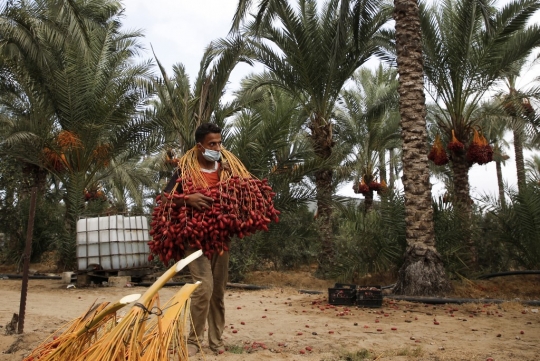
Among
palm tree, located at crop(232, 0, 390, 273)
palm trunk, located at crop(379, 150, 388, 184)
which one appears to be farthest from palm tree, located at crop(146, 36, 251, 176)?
palm trunk, located at crop(379, 150, 388, 184)

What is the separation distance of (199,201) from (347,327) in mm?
2878

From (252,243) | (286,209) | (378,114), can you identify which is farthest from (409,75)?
(378,114)

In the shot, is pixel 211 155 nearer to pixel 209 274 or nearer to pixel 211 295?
pixel 209 274

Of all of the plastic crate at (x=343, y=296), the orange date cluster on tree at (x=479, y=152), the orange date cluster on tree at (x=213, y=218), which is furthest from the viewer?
the orange date cluster on tree at (x=479, y=152)

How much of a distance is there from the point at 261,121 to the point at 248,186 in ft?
27.0

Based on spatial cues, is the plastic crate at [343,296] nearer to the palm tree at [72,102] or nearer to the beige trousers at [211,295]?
the beige trousers at [211,295]

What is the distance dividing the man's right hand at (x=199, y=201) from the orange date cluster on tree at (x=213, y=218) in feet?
0.11

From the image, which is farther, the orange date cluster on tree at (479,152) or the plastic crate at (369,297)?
the orange date cluster on tree at (479,152)

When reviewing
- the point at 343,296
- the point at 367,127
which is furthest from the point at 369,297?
the point at 367,127

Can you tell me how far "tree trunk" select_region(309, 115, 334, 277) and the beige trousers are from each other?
821 centimetres

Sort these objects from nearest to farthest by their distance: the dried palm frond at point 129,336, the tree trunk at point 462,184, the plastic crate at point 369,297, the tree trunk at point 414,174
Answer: the dried palm frond at point 129,336 < the plastic crate at point 369,297 < the tree trunk at point 414,174 < the tree trunk at point 462,184

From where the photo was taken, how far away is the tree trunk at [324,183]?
1281 centimetres

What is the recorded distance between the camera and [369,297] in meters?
7.52

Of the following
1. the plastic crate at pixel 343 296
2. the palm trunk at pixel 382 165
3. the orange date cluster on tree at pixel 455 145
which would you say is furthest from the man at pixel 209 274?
the palm trunk at pixel 382 165
